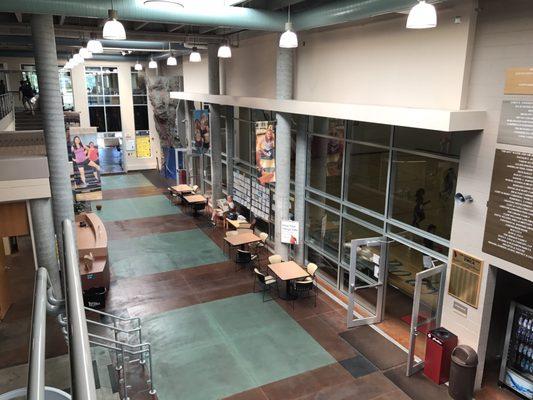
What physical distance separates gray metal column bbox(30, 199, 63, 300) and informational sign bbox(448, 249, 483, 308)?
26.3 ft

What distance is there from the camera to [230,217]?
1608 cm

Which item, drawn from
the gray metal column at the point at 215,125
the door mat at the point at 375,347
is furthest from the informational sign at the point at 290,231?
the gray metal column at the point at 215,125

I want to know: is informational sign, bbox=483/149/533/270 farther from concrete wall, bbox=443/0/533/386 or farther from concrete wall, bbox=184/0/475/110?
concrete wall, bbox=184/0/475/110

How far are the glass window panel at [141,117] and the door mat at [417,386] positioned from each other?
73.5ft

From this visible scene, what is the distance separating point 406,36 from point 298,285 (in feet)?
20.0

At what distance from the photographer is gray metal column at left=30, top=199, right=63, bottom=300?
970 centimetres

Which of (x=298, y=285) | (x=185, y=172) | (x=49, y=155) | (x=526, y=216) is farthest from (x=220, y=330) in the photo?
(x=185, y=172)

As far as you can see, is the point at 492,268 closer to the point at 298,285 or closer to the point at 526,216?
the point at 526,216

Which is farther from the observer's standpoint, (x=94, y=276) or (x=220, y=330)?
(x=94, y=276)

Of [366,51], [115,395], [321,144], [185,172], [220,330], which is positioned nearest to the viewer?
[115,395]

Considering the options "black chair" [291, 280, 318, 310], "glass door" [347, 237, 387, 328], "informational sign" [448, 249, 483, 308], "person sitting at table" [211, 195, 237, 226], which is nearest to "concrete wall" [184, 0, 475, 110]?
"informational sign" [448, 249, 483, 308]

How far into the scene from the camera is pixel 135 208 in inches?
757

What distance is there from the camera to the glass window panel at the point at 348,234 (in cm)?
1098

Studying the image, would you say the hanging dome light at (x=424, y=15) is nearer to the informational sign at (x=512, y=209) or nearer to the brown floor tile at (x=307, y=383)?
the informational sign at (x=512, y=209)
